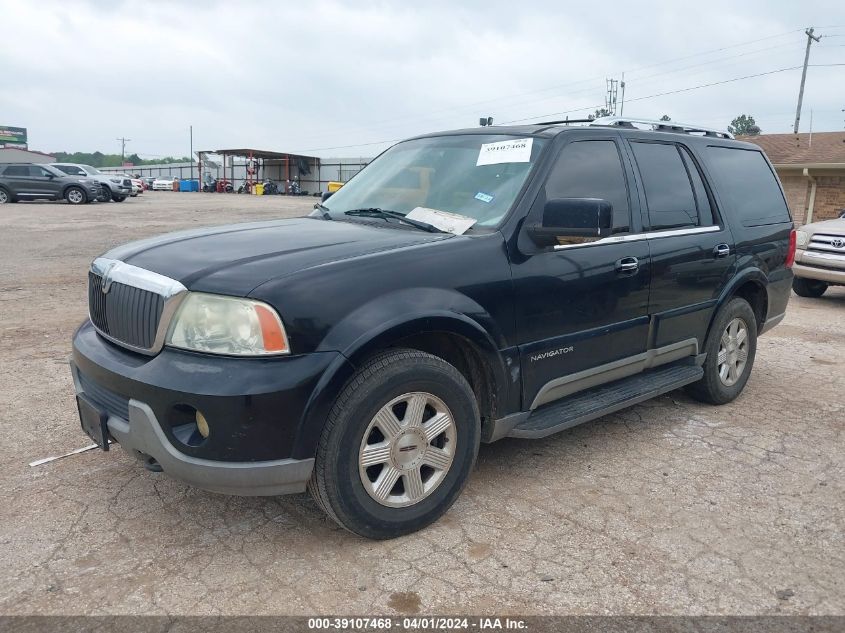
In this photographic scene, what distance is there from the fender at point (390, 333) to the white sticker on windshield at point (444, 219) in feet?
1.58

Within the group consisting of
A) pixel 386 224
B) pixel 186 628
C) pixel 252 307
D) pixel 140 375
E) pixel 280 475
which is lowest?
pixel 186 628

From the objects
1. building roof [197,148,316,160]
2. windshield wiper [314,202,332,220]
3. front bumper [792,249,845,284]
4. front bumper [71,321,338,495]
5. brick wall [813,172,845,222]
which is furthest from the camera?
building roof [197,148,316,160]

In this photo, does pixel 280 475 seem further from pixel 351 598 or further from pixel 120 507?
pixel 120 507

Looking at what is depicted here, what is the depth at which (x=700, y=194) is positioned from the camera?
14.7 feet

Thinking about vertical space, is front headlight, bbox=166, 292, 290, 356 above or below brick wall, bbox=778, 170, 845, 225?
below

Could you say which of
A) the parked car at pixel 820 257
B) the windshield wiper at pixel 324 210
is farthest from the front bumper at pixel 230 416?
the parked car at pixel 820 257

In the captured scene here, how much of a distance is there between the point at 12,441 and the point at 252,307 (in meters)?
2.33

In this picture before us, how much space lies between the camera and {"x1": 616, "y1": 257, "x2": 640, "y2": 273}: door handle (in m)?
3.73

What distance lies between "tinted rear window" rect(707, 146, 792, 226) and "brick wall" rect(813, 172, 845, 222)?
18804 millimetres

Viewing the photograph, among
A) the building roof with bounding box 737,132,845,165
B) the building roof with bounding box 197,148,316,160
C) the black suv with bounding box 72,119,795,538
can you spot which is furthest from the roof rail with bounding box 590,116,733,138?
the building roof with bounding box 197,148,316,160

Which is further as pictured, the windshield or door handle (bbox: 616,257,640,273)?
door handle (bbox: 616,257,640,273)

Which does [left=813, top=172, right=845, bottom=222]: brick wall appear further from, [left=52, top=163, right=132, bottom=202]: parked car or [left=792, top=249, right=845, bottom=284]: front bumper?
[left=52, top=163, right=132, bottom=202]: parked car

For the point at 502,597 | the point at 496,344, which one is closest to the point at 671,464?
the point at 496,344

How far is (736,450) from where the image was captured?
4.07 m
